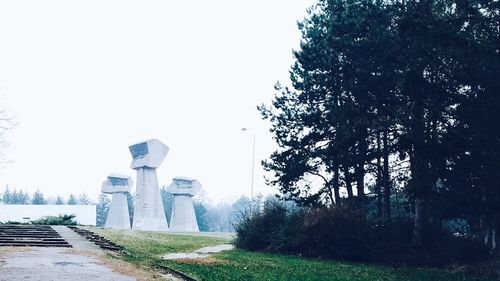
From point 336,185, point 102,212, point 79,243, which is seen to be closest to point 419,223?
point 336,185

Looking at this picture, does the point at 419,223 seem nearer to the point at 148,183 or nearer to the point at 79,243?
the point at 79,243

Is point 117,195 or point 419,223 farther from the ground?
point 117,195

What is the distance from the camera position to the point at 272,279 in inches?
442

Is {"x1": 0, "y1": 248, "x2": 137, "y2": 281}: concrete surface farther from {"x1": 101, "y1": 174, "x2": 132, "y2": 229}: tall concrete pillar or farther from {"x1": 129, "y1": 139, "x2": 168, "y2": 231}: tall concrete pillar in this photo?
{"x1": 101, "y1": 174, "x2": 132, "y2": 229}: tall concrete pillar

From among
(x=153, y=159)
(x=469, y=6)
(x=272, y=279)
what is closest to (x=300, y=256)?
(x=272, y=279)

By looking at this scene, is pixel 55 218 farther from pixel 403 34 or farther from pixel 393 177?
pixel 403 34

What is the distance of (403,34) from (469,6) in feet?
6.71

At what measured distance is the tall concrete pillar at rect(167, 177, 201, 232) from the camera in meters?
66.6

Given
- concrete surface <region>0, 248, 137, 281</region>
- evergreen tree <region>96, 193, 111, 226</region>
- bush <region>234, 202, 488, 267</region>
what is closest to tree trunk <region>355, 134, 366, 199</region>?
bush <region>234, 202, 488, 267</region>

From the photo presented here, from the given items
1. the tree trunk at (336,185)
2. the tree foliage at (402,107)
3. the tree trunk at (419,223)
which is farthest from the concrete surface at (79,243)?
the tree trunk at (336,185)

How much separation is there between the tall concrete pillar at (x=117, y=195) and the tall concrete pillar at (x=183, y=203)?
→ 609 cm

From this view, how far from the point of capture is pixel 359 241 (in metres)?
19.6

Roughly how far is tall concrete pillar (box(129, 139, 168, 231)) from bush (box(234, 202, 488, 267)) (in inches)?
1532

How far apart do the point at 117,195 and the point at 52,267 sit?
56.8 meters
